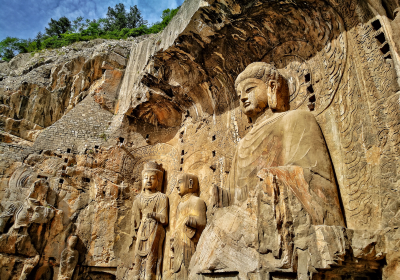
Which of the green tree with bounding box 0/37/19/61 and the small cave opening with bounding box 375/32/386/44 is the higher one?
the green tree with bounding box 0/37/19/61

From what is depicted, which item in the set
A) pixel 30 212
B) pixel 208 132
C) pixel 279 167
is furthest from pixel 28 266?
pixel 279 167

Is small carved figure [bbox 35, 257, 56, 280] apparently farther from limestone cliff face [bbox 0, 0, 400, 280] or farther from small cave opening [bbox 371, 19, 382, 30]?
small cave opening [bbox 371, 19, 382, 30]

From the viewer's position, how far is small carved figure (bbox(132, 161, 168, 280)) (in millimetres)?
6270

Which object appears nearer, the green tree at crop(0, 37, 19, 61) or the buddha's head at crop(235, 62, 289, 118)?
the buddha's head at crop(235, 62, 289, 118)

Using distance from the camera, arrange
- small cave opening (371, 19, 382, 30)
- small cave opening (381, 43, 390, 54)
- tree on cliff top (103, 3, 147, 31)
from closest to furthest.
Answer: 1. small cave opening (381, 43, 390, 54)
2. small cave opening (371, 19, 382, 30)
3. tree on cliff top (103, 3, 147, 31)

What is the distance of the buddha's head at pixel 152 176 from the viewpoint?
23.7ft

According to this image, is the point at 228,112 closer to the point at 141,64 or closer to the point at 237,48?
the point at 237,48

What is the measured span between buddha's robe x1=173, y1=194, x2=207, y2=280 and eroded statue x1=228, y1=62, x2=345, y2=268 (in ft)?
5.42

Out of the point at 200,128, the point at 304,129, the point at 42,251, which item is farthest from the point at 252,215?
the point at 42,251

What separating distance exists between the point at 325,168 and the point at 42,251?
581 cm

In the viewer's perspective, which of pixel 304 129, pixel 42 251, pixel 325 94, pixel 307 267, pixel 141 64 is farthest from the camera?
pixel 141 64

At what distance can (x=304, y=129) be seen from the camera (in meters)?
3.68

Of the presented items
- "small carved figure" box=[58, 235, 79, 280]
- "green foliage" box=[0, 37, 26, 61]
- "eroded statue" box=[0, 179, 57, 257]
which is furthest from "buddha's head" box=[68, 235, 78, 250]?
"green foliage" box=[0, 37, 26, 61]

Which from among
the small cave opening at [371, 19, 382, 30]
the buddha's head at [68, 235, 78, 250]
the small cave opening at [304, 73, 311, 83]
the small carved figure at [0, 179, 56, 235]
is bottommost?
the buddha's head at [68, 235, 78, 250]
